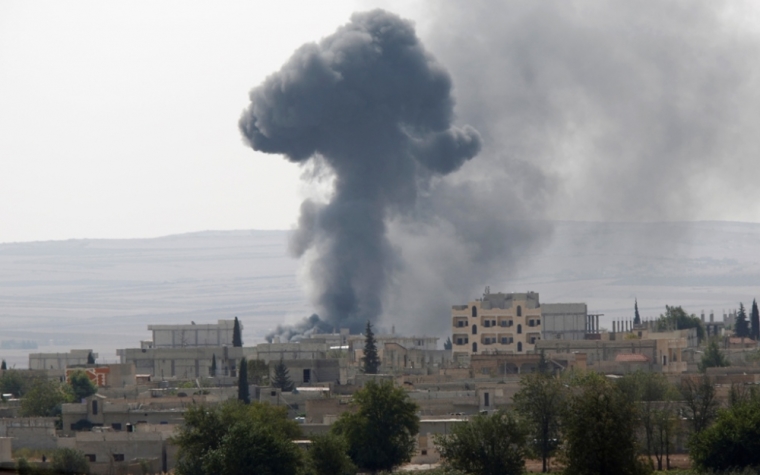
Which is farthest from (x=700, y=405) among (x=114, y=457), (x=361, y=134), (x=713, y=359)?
(x=361, y=134)

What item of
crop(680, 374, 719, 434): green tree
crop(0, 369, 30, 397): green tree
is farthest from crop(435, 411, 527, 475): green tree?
crop(0, 369, 30, 397): green tree

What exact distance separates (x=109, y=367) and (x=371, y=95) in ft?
189

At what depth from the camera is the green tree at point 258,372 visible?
64938 millimetres

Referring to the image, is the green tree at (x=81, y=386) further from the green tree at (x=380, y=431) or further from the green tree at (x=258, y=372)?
the green tree at (x=380, y=431)

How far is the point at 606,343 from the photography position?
77750mm

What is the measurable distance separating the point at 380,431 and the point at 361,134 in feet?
263

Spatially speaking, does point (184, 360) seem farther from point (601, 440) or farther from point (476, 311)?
point (601, 440)

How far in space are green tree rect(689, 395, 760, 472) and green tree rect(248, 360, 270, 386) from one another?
2436 cm

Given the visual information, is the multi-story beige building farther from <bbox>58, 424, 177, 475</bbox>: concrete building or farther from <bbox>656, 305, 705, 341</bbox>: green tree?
<bbox>58, 424, 177, 475</bbox>: concrete building

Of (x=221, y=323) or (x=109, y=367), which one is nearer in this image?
(x=109, y=367)

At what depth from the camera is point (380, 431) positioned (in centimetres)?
4491

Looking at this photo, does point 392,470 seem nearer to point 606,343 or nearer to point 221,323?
point 606,343

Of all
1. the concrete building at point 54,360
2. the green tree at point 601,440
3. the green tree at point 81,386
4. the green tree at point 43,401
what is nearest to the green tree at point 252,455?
the green tree at point 601,440

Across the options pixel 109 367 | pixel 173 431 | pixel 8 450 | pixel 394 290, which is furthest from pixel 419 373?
pixel 394 290
